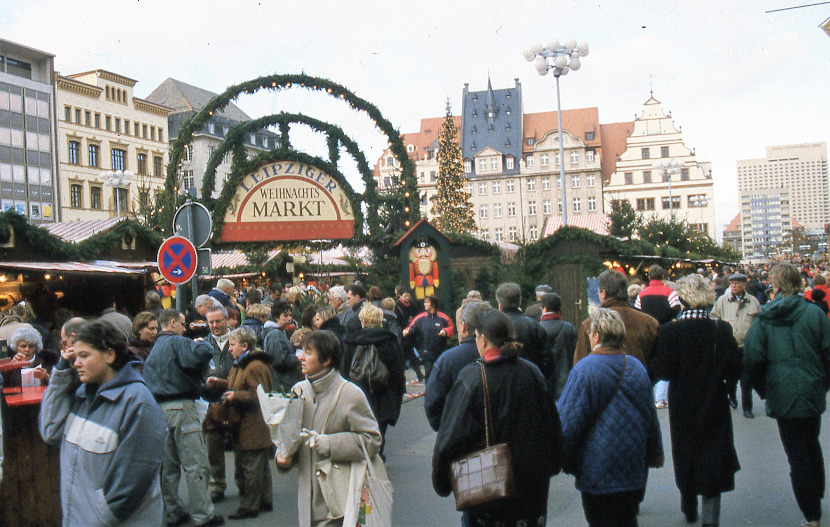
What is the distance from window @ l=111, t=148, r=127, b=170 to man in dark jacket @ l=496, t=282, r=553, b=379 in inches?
2595

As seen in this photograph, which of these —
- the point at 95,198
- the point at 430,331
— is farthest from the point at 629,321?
the point at 95,198

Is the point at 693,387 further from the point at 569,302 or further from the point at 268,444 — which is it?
the point at 569,302

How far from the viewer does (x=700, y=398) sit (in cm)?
585

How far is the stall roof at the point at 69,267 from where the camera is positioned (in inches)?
520

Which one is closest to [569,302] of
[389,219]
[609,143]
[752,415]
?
[389,219]

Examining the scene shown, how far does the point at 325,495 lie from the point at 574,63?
59.8ft

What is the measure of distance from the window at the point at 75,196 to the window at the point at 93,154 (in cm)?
228

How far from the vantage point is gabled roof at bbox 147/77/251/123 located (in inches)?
3281

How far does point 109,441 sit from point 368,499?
140cm

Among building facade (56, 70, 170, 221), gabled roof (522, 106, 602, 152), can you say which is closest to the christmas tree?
gabled roof (522, 106, 602, 152)

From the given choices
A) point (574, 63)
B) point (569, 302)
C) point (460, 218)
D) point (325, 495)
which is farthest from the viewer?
point (460, 218)

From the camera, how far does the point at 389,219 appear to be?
1739cm

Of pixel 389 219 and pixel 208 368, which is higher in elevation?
pixel 389 219

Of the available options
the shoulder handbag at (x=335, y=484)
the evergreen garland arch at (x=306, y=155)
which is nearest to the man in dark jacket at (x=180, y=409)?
the shoulder handbag at (x=335, y=484)
